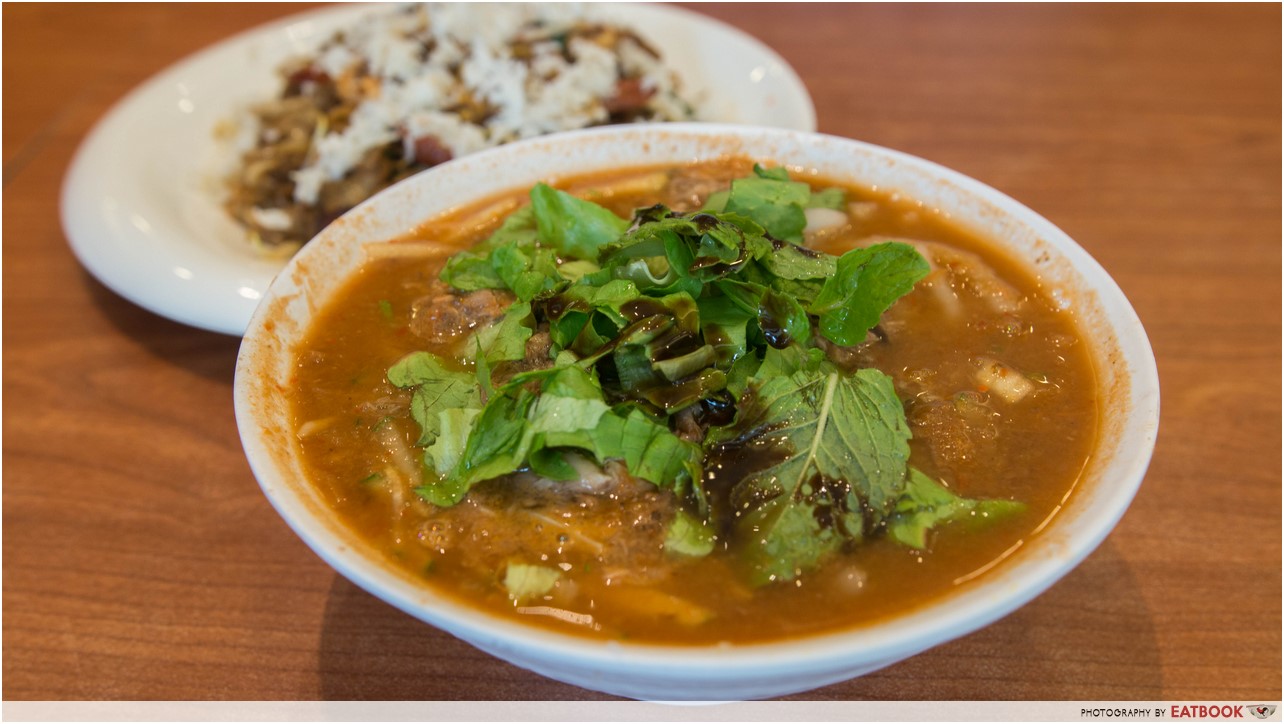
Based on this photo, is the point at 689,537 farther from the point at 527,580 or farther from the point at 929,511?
the point at 929,511

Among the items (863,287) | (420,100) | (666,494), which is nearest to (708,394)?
(666,494)

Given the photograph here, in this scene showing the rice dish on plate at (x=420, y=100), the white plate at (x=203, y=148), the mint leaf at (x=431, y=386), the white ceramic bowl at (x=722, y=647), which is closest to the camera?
the white ceramic bowl at (x=722, y=647)

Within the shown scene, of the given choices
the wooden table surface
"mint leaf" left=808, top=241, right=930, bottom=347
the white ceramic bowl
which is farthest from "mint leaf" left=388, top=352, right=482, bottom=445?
"mint leaf" left=808, top=241, right=930, bottom=347

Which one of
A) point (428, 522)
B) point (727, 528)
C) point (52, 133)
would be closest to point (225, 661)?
point (428, 522)

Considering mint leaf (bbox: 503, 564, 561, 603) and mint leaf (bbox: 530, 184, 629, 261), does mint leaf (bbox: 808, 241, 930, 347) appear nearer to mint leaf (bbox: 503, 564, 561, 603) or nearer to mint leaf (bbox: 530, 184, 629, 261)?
mint leaf (bbox: 530, 184, 629, 261)

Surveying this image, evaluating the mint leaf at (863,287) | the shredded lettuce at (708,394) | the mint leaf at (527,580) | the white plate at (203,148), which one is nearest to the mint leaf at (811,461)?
the shredded lettuce at (708,394)

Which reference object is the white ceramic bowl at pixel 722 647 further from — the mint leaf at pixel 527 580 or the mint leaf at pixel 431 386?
the mint leaf at pixel 431 386
